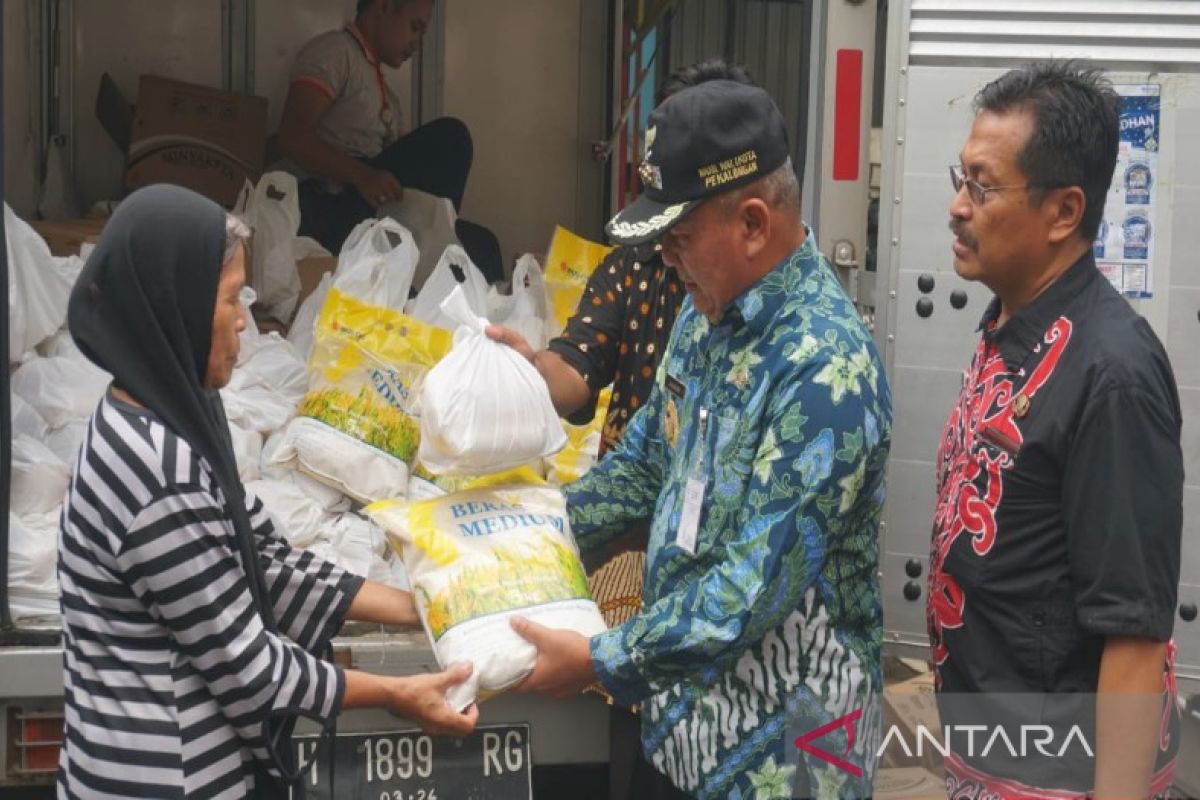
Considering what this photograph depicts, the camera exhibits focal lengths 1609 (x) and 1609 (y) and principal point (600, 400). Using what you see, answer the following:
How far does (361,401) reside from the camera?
439 cm

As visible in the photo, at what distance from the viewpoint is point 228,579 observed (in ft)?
7.22

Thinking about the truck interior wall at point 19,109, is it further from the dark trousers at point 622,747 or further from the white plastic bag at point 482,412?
the white plastic bag at point 482,412

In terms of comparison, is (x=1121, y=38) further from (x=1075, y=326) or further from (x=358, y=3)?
(x=358, y=3)

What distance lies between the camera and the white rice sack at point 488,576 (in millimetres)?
2516

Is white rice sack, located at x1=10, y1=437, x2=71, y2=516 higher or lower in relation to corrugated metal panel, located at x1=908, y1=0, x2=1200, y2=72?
lower

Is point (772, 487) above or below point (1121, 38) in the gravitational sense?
below

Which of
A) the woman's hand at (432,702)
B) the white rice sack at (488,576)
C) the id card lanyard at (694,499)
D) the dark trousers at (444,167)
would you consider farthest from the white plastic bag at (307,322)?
the id card lanyard at (694,499)

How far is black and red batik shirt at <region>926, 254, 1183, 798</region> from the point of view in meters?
2.18

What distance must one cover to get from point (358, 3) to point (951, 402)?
3.56 metres

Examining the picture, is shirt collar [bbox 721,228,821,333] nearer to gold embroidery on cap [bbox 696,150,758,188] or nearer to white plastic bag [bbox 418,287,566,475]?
gold embroidery on cap [bbox 696,150,758,188]

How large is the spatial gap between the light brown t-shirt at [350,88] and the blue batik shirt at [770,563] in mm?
3802

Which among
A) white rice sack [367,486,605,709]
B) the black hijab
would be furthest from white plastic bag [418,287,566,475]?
the black hijab

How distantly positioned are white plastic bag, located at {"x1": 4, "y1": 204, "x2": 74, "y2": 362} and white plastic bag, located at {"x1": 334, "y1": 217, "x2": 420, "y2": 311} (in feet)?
2.51

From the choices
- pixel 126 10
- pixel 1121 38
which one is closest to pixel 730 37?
pixel 126 10
